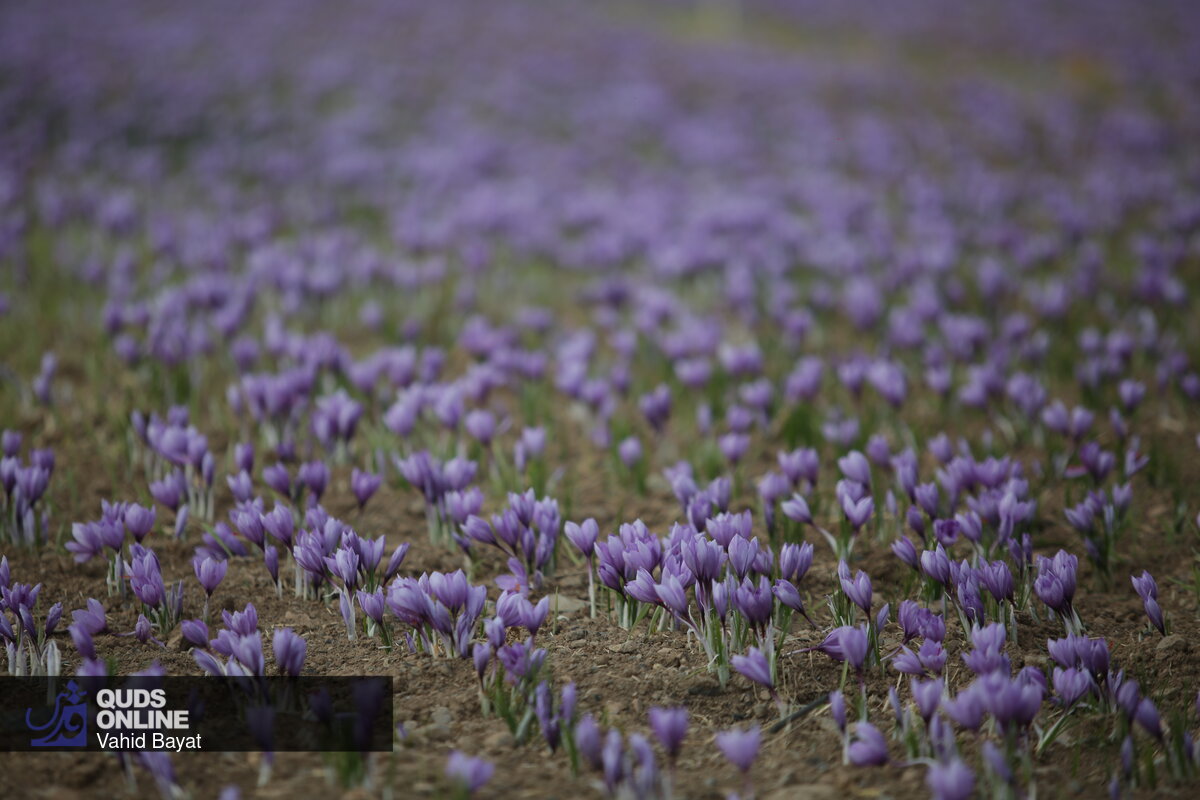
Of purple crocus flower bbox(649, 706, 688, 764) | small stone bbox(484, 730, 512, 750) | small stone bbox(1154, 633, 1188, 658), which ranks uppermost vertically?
purple crocus flower bbox(649, 706, 688, 764)

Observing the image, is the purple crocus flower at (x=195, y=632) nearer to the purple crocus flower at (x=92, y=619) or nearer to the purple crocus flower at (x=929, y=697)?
the purple crocus flower at (x=92, y=619)

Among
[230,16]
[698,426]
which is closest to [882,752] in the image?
[698,426]

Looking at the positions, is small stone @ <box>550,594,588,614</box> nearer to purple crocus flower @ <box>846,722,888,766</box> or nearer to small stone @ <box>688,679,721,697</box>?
small stone @ <box>688,679,721,697</box>

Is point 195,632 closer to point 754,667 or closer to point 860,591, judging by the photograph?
point 754,667

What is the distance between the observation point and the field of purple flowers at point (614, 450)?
8.58ft

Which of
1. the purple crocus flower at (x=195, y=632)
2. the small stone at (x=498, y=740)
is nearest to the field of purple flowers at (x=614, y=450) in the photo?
the small stone at (x=498, y=740)

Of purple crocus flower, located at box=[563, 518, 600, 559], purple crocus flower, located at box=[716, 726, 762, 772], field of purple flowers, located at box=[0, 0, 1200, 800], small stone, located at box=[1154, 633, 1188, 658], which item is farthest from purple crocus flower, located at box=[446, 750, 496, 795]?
small stone, located at box=[1154, 633, 1188, 658]

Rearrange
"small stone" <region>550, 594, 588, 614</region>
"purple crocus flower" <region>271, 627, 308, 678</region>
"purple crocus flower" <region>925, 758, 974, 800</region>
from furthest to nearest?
"small stone" <region>550, 594, 588, 614</region> < "purple crocus flower" <region>271, 627, 308, 678</region> < "purple crocus flower" <region>925, 758, 974, 800</region>

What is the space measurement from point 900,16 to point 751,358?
28430 millimetres

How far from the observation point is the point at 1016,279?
7.67 metres

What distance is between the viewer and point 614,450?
4617 mm

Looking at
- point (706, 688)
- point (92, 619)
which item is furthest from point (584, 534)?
point (92, 619)

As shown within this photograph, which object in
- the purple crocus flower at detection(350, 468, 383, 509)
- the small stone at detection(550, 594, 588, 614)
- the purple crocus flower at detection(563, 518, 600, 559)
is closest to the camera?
the purple crocus flower at detection(563, 518, 600, 559)

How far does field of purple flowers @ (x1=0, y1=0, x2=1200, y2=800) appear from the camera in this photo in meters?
2.62
